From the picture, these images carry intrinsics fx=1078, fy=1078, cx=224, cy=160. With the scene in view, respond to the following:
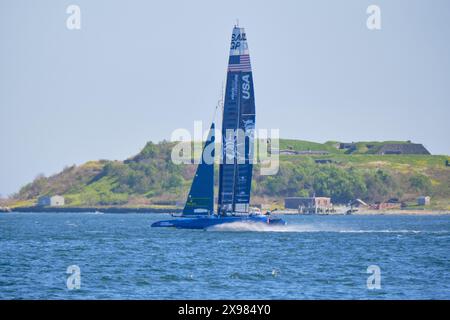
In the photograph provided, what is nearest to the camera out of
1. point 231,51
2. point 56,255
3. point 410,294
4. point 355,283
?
point 410,294

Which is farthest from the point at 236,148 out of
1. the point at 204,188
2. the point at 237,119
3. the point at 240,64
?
the point at 240,64

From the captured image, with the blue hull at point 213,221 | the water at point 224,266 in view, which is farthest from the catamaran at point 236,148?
the water at point 224,266

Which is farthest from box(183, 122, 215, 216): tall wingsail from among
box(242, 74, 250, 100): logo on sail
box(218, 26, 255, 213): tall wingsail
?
box(242, 74, 250, 100): logo on sail

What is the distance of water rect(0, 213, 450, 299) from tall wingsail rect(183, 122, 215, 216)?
7.60 m

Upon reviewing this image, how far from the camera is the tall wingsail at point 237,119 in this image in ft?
328

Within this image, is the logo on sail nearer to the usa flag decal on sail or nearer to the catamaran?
the catamaran

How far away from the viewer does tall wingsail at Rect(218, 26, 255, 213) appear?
100000 mm

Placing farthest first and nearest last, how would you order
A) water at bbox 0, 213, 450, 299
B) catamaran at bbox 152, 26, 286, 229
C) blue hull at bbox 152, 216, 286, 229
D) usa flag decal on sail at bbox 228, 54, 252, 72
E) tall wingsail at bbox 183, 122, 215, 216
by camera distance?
tall wingsail at bbox 183, 122, 215, 216 → catamaran at bbox 152, 26, 286, 229 → usa flag decal on sail at bbox 228, 54, 252, 72 → blue hull at bbox 152, 216, 286, 229 → water at bbox 0, 213, 450, 299

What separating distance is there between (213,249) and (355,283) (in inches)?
990

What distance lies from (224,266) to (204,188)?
137 feet
